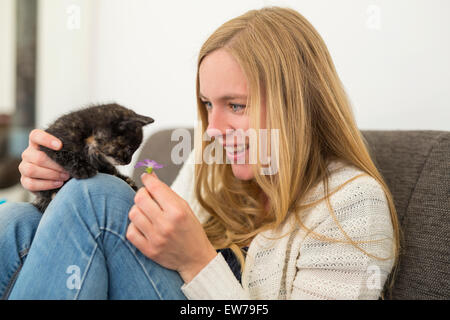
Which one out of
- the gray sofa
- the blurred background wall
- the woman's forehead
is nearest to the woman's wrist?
the woman's forehead

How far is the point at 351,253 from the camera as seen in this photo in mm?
883

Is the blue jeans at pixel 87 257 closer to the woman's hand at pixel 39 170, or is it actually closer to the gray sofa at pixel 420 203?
the woman's hand at pixel 39 170

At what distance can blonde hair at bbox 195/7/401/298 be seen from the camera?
3.22 feet

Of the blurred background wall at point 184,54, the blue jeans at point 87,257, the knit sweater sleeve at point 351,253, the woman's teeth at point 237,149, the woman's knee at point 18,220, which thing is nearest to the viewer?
the blue jeans at point 87,257

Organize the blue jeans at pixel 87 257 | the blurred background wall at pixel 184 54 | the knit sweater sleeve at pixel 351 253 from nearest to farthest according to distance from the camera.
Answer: the blue jeans at pixel 87 257 < the knit sweater sleeve at pixel 351 253 < the blurred background wall at pixel 184 54

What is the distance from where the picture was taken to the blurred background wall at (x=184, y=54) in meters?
1.34

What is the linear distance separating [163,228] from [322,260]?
0.39 metres

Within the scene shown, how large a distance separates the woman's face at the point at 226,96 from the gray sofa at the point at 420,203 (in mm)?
478

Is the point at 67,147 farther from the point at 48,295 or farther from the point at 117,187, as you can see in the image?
the point at 48,295

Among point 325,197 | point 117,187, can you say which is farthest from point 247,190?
point 117,187

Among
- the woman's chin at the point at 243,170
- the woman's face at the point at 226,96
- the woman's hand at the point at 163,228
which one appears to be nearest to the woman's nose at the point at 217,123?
the woman's face at the point at 226,96

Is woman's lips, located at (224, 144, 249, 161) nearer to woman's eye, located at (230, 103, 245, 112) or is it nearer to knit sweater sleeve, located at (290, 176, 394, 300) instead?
woman's eye, located at (230, 103, 245, 112)

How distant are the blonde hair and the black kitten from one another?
297 millimetres
